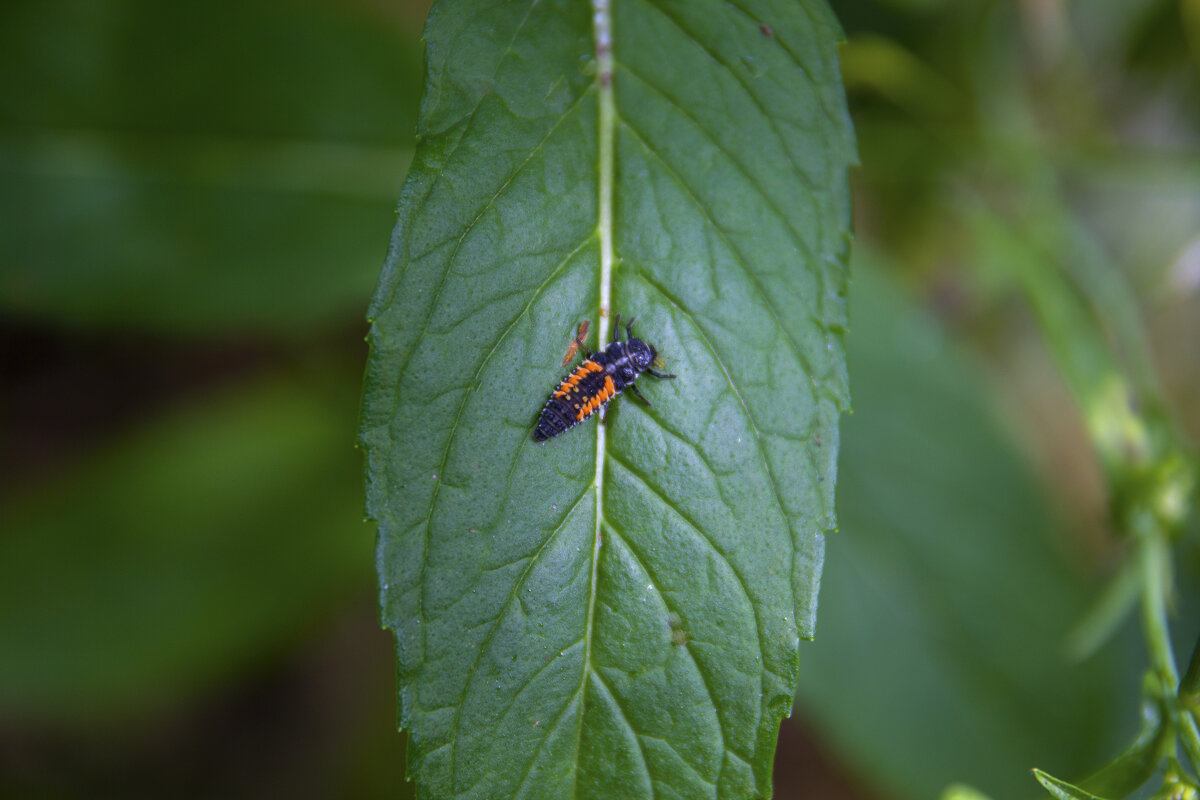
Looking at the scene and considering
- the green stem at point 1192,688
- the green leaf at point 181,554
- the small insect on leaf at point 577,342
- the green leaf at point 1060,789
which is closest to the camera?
the green leaf at point 1060,789

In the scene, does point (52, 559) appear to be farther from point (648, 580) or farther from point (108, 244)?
point (648, 580)

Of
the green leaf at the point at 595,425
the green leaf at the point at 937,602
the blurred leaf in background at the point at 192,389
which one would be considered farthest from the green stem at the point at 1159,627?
the blurred leaf in background at the point at 192,389

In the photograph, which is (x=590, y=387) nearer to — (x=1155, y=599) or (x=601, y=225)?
(x=601, y=225)

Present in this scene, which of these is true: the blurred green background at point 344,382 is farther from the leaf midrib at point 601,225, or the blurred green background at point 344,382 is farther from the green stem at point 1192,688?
the leaf midrib at point 601,225

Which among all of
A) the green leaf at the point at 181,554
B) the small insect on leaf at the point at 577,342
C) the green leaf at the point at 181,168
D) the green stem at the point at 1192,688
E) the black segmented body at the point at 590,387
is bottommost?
the green leaf at the point at 181,554

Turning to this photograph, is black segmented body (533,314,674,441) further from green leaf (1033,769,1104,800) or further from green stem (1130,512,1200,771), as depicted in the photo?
green stem (1130,512,1200,771)

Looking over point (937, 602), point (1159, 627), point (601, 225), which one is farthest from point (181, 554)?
point (1159, 627)

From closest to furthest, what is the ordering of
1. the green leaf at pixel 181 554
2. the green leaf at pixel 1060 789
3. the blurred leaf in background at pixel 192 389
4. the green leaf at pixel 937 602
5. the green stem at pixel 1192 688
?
1. the green leaf at pixel 1060 789
2. the green stem at pixel 1192 688
3. the green leaf at pixel 937 602
4. the blurred leaf in background at pixel 192 389
5. the green leaf at pixel 181 554
